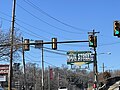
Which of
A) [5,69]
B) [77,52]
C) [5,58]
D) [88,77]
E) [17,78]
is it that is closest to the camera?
[5,69]

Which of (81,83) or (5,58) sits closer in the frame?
(5,58)

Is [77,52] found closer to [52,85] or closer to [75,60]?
[75,60]

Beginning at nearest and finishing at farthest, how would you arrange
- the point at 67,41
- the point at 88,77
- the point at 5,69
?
1. the point at 67,41
2. the point at 5,69
3. the point at 88,77

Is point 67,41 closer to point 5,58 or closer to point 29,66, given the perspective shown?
point 5,58

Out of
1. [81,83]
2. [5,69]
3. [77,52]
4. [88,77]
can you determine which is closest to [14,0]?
[5,69]

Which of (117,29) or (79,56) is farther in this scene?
(79,56)

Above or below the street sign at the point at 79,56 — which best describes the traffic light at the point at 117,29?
below

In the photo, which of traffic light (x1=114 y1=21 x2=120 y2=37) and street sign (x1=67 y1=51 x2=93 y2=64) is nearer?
traffic light (x1=114 y1=21 x2=120 y2=37)

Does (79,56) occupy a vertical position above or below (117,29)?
above

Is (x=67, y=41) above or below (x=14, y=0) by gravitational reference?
below

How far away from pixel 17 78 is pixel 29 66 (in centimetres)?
3516

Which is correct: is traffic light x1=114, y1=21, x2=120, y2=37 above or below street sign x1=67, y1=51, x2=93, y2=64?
below

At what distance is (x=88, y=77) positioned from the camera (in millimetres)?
184000

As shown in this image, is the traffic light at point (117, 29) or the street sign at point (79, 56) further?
the street sign at point (79, 56)
